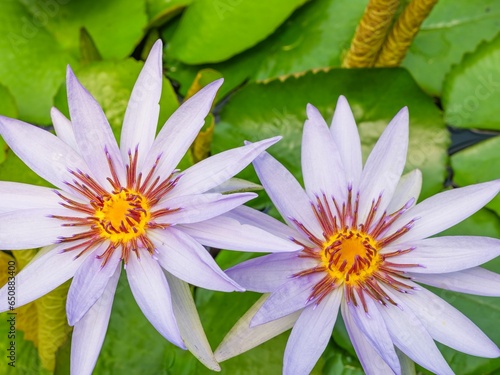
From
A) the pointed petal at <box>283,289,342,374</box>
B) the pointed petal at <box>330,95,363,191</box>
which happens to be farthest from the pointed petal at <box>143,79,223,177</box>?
the pointed petal at <box>283,289,342,374</box>

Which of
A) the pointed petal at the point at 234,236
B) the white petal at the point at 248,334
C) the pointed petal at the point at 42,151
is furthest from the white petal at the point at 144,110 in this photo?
the white petal at the point at 248,334

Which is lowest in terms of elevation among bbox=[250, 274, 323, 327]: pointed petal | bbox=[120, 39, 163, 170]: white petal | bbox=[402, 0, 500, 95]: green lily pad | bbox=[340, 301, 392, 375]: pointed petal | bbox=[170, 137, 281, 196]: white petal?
bbox=[340, 301, 392, 375]: pointed petal

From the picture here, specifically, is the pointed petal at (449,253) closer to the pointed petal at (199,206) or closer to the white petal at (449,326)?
the white petal at (449,326)

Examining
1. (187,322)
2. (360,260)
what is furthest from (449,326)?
(187,322)

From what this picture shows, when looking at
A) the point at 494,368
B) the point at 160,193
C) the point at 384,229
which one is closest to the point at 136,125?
the point at 160,193

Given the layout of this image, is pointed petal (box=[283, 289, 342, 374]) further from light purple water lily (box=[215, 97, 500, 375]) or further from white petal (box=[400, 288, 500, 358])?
white petal (box=[400, 288, 500, 358])

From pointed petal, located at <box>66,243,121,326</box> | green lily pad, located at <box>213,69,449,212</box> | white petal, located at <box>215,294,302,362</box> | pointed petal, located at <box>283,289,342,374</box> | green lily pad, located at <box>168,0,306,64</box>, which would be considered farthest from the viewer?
green lily pad, located at <box>168,0,306,64</box>
